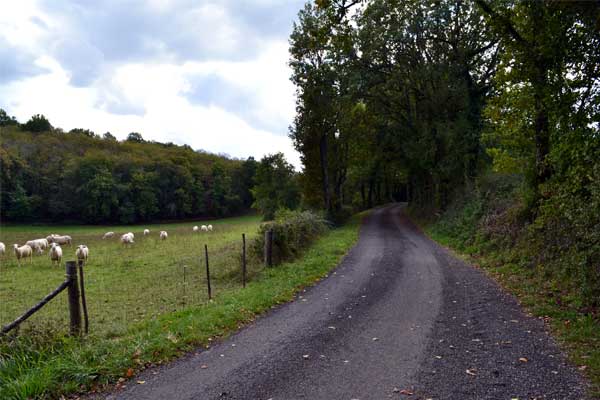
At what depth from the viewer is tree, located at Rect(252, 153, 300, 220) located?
4525cm

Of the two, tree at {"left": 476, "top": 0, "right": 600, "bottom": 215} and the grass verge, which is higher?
tree at {"left": 476, "top": 0, "right": 600, "bottom": 215}

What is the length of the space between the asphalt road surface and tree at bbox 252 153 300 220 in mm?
35027

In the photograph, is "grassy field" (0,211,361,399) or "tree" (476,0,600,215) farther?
"tree" (476,0,600,215)

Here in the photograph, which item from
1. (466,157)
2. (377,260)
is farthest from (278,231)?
(466,157)

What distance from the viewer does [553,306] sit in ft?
27.7

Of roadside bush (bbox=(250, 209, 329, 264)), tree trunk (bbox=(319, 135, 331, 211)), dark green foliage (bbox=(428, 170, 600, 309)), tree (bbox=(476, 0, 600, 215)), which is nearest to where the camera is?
dark green foliage (bbox=(428, 170, 600, 309))

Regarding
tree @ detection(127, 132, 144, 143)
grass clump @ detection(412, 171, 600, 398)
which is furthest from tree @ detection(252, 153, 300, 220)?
tree @ detection(127, 132, 144, 143)

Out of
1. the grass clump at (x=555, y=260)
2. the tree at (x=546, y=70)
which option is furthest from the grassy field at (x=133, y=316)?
the tree at (x=546, y=70)

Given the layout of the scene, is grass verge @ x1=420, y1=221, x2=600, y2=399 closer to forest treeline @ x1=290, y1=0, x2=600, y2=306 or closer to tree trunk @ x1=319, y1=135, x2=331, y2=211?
forest treeline @ x1=290, y1=0, x2=600, y2=306

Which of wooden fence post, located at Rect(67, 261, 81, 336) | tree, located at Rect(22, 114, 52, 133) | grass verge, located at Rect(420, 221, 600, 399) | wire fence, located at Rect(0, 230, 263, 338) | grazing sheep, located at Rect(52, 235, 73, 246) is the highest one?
tree, located at Rect(22, 114, 52, 133)

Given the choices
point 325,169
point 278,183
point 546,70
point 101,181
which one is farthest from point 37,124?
point 546,70

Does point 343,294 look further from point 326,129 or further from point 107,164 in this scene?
point 107,164

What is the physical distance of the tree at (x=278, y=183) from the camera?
148 feet

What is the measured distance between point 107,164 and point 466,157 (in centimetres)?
6317
